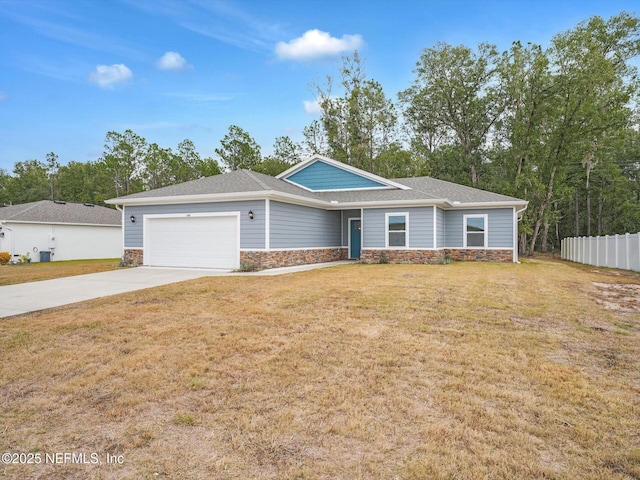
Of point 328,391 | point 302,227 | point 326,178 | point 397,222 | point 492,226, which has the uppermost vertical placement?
point 326,178

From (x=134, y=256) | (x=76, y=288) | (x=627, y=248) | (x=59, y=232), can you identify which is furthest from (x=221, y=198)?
(x=627, y=248)

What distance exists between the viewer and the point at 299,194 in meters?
14.6

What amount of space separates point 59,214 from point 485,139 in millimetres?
29829

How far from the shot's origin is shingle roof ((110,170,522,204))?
45.5 ft

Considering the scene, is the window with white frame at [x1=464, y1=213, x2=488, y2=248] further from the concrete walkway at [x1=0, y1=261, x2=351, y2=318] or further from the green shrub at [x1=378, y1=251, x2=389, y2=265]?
the concrete walkway at [x1=0, y1=261, x2=351, y2=318]

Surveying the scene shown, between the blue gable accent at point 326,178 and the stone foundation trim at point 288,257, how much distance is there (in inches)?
119

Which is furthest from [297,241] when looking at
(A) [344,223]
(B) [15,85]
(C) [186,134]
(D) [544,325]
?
(C) [186,134]

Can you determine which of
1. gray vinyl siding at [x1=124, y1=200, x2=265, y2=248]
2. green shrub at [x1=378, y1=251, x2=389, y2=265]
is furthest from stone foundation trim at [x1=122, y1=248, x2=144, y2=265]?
green shrub at [x1=378, y1=251, x2=389, y2=265]

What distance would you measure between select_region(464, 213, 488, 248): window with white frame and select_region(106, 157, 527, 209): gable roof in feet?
2.20

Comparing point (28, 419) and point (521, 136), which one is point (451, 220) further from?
point (28, 419)

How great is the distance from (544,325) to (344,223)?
1285cm

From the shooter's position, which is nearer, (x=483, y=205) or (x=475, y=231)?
(x=483, y=205)

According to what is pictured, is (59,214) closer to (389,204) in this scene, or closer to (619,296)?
(389,204)

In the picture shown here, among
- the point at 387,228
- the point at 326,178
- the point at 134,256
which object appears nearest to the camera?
the point at 134,256
